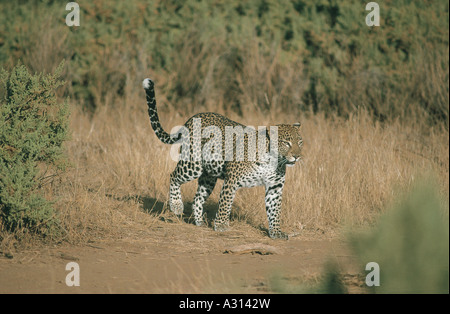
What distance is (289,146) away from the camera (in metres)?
6.92

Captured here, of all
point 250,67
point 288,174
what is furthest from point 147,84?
point 250,67

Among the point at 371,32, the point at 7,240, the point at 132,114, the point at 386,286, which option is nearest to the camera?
the point at 386,286

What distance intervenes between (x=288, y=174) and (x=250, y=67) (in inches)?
174

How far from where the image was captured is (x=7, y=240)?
627 centimetres

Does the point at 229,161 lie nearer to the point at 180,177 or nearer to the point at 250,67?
the point at 180,177

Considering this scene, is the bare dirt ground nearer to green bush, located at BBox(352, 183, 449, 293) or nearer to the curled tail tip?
green bush, located at BBox(352, 183, 449, 293)

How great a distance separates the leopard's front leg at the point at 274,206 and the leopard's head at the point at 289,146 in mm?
294

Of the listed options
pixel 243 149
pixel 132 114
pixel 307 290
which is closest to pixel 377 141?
pixel 243 149

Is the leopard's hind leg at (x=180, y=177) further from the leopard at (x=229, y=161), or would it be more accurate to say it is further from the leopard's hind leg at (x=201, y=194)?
the leopard's hind leg at (x=201, y=194)

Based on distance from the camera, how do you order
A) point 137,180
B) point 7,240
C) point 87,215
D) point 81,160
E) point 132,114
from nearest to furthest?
1. point 7,240
2. point 87,215
3. point 137,180
4. point 81,160
5. point 132,114

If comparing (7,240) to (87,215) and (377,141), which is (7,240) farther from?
(377,141)

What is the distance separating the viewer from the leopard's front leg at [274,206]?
711 centimetres

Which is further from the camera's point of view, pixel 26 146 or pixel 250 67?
pixel 250 67
